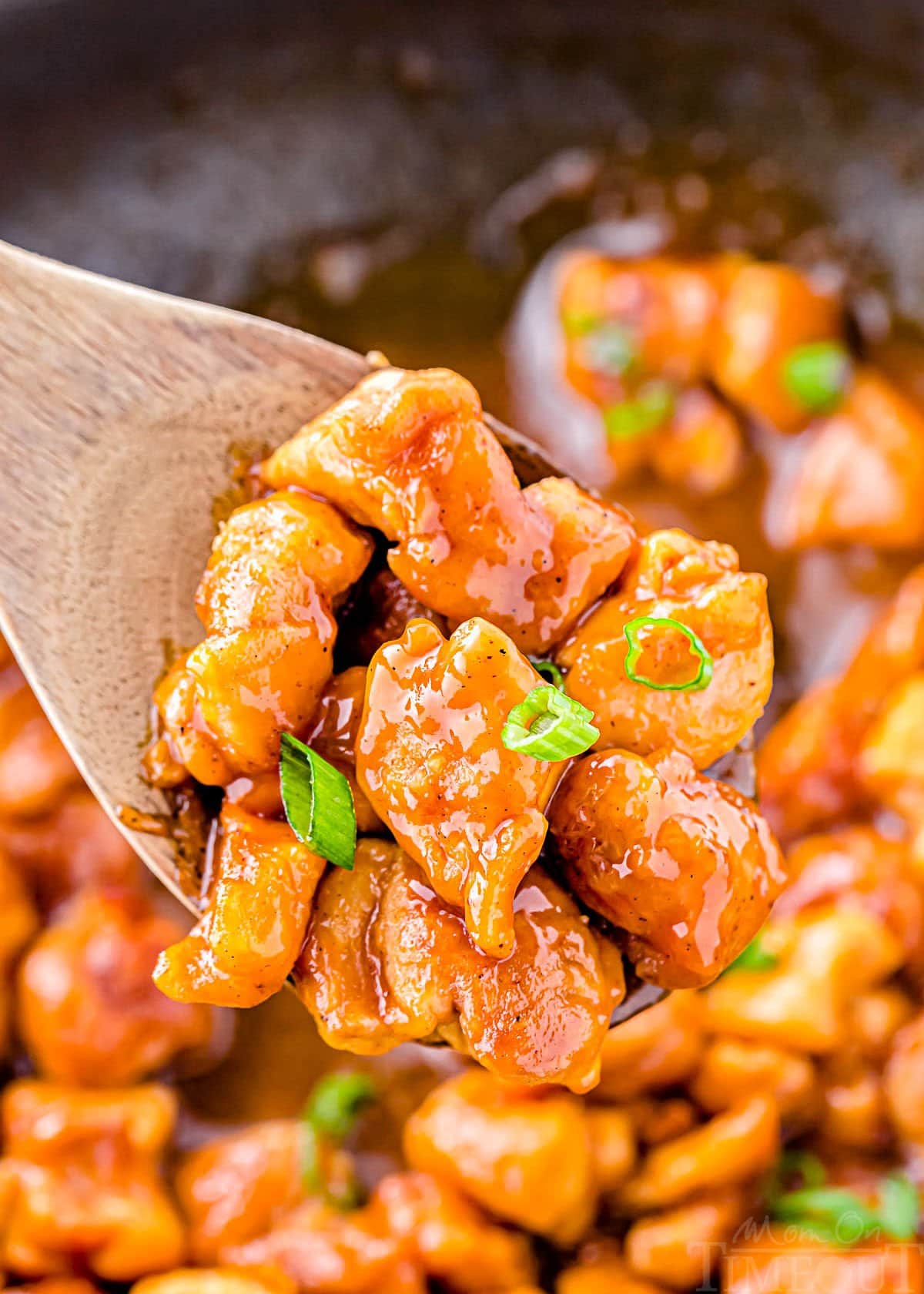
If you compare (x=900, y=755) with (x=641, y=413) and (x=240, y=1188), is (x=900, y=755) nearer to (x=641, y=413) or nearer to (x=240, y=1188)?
(x=641, y=413)

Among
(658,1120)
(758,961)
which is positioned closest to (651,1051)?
(658,1120)

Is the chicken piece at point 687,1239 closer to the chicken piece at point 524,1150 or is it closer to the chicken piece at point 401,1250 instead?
the chicken piece at point 524,1150

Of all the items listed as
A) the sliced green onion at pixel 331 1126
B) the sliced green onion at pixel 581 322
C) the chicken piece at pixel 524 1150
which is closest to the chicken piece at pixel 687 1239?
the chicken piece at pixel 524 1150

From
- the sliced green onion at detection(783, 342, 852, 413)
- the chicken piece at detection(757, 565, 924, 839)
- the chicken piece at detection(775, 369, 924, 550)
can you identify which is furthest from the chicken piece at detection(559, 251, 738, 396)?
the chicken piece at detection(757, 565, 924, 839)

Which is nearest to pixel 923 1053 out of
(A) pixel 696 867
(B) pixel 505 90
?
(A) pixel 696 867

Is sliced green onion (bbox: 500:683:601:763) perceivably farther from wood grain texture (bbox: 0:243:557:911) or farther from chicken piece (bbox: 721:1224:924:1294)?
chicken piece (bbox: 721:1224:924:1294)

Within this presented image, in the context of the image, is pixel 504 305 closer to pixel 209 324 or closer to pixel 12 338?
pixel 209 324
